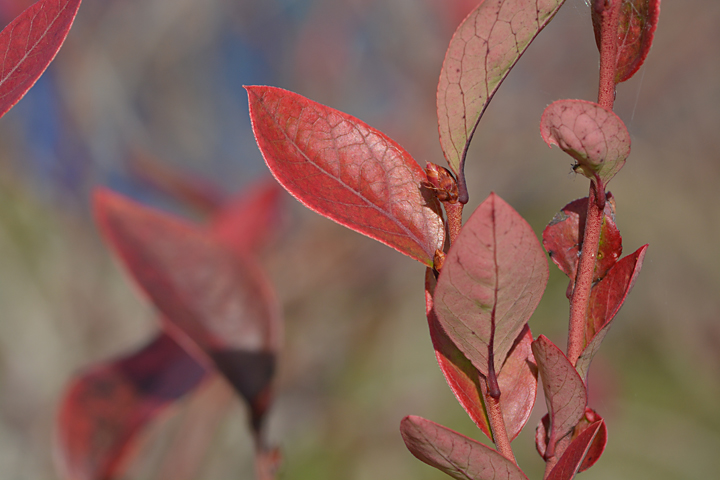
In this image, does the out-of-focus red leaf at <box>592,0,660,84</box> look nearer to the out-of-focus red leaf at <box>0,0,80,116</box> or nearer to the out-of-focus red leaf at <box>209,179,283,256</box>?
the out-of-focus red leaf at <box>0,0,80,116</box>

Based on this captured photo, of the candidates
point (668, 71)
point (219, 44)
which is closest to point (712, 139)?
point (668, 71)

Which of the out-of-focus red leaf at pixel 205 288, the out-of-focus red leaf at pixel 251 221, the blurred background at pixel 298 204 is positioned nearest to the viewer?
the out-of-focus red leaf at pixel 205 288

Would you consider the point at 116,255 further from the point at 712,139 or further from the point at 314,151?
the point at 712,139

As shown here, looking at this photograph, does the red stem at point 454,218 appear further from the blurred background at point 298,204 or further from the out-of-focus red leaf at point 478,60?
the blurred background at point 298,204

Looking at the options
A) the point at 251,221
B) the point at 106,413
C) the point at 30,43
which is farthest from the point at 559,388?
the point at 251,221

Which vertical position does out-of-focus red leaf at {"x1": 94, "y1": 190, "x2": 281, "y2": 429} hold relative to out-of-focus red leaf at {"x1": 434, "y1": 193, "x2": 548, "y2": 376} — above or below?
below

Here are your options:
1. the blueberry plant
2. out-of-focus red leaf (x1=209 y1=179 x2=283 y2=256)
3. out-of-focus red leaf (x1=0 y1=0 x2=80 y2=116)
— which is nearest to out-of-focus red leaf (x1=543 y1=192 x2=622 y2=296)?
the blueberry plant

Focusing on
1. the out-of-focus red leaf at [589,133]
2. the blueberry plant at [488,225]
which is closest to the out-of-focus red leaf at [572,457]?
the blueberry plant at [488,225]
